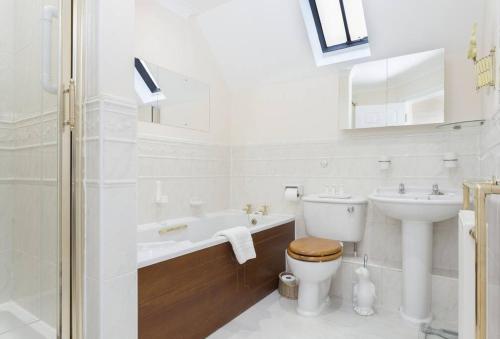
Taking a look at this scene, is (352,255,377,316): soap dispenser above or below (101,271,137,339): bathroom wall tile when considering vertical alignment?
below

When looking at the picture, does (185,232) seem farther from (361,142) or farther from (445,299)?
(445,299)

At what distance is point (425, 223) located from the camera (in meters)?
2.07

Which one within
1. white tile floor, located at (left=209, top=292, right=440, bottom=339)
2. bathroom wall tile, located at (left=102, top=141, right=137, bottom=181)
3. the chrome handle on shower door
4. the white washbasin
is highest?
the chrome handle on shower door

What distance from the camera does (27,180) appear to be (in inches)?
58.2

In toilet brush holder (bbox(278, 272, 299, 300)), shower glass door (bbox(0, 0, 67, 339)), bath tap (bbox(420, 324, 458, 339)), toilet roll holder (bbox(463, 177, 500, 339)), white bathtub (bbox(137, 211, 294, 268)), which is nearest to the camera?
toilet roll holder (bbox(463, 177, 500, 339))

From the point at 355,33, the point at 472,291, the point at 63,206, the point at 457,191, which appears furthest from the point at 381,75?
the point at 63,206

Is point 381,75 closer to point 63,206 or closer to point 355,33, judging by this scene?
point 355,33

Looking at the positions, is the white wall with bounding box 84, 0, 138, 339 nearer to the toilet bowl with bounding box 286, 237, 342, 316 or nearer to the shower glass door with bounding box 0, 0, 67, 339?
the shower glass door with bounding box 0, 0, 67, 339

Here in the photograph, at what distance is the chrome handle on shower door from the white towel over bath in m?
1.31

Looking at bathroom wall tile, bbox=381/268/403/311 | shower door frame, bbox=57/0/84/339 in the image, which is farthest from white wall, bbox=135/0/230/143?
bathroom wall tile, bbox=381/268/403/311

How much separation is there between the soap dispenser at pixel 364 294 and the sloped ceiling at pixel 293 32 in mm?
1800

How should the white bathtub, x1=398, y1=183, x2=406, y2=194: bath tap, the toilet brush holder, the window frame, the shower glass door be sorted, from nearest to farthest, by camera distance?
the shower glass door, the white bathtub, x1=398, y1=183, x2=406, y2=194: bath tap, the toilet brush holder, the window frame

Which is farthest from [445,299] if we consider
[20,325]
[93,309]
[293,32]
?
[20,325]

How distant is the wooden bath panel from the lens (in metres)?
1.51
